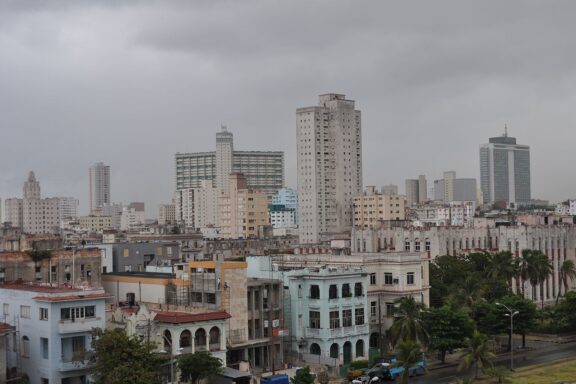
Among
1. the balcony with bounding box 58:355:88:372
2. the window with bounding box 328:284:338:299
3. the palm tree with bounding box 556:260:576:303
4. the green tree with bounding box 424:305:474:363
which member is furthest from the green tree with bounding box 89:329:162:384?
the palm tree with bounding box 556:260:576:303

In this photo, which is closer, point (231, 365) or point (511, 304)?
point (231, 365)

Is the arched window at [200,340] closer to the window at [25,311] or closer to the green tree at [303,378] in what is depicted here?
the green tree at [303,378]

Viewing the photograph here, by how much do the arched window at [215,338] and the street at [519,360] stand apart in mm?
17249

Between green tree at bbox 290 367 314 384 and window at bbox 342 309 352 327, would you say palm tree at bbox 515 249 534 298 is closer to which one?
window at bbox 342 309 352 327

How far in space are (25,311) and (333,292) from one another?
3048 cm

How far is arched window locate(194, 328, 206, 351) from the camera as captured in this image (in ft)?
237

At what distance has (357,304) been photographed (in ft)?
287

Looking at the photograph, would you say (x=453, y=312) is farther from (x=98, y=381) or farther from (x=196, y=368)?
(x=98, y=381)

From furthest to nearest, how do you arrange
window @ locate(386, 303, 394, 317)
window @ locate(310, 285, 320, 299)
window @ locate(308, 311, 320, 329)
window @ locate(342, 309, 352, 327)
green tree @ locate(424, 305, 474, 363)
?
window @ locate(386, 303, 394, 317) < window @ locate(342, 309, 352, 327) < window @ locate(310, 285, 320, 299) < window @ locate(308, 311, 320, 329) < green tree @ locate(424, 305, 474, 363)

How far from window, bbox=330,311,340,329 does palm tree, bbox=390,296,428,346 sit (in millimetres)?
6236

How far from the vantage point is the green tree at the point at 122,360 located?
61062 millimetres

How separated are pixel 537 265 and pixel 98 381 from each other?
7605 centimetres

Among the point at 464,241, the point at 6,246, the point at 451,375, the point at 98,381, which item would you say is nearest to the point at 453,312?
the point at 451,375

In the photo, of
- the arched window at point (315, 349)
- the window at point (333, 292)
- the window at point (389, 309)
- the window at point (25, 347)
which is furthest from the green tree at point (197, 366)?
the window at point (389, 309)
